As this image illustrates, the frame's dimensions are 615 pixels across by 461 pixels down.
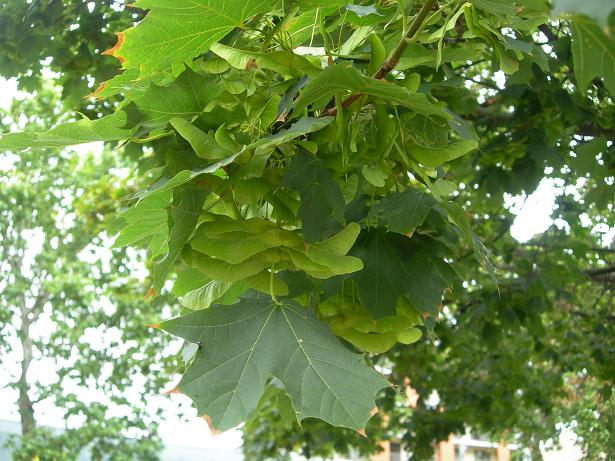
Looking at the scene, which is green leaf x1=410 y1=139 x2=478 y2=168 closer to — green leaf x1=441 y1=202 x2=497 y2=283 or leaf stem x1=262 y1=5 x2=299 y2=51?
green leaf x1=441 y1=202 x2=497 y2=283

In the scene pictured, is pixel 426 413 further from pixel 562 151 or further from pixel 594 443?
pixel 562 151

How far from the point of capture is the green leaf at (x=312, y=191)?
48.6 inches

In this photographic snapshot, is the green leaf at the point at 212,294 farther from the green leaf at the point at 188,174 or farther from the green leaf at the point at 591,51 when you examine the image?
the green leaf at the point at 591,51

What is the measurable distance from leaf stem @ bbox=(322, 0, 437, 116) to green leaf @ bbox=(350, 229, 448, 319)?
13.2 inches

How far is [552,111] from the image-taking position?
3.84 m

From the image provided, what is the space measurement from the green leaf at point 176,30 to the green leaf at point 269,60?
0.06m

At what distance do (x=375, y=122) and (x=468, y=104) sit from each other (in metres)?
3.01

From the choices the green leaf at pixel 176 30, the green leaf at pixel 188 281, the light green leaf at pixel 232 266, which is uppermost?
the green leaf at pixel 176 30

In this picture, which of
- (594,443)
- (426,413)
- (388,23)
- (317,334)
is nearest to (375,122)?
(388,23)

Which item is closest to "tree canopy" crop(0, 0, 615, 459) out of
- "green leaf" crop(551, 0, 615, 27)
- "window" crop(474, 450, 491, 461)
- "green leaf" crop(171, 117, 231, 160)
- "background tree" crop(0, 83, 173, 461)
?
"green leaf" crop(171, 117, 231, 160)

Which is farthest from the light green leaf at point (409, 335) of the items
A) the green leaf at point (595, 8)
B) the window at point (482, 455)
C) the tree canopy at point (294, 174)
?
the window at point (482, 455)

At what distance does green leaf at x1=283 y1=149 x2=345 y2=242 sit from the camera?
1.23 metres

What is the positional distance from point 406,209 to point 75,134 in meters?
0.60

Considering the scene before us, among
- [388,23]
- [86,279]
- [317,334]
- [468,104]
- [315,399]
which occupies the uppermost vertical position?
[86,279]
